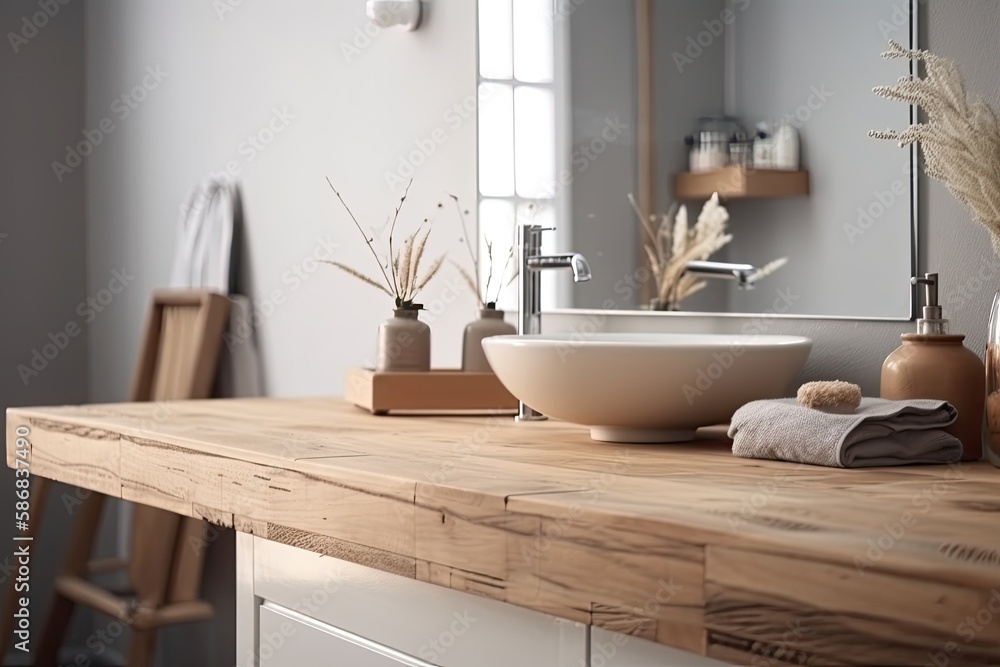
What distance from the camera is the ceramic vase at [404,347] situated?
6.17 ft

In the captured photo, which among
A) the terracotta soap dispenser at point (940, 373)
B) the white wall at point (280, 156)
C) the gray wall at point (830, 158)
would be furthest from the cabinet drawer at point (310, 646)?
the white wall at point (280, 156)

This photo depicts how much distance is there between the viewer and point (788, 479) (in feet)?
3.59

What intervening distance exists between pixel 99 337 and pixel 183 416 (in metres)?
2.07

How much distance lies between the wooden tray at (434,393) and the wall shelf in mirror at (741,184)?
42 centimetres

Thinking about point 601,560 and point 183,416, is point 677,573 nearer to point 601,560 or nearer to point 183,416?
point 601,560

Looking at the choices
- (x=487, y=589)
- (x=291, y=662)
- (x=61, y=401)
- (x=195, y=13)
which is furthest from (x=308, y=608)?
(x=61, y=401)

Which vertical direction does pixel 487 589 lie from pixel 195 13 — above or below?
below

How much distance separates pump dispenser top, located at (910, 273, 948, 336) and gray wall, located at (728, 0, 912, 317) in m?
0.14

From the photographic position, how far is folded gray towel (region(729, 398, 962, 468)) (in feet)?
3.85

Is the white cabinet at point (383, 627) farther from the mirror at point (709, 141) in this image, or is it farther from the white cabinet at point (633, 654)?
the mirror at point (709, 141)

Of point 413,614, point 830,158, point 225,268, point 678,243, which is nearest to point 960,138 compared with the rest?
point 830,158

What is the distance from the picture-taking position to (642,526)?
0.89 meters

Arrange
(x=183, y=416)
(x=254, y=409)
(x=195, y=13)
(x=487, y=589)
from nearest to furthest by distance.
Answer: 1. (x=487, y=589)
2. (x=183, y=416)
3. (x=254, y=409)
4. (x=195, y=13)

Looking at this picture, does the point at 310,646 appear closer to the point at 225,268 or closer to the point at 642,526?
the point at 642,526
